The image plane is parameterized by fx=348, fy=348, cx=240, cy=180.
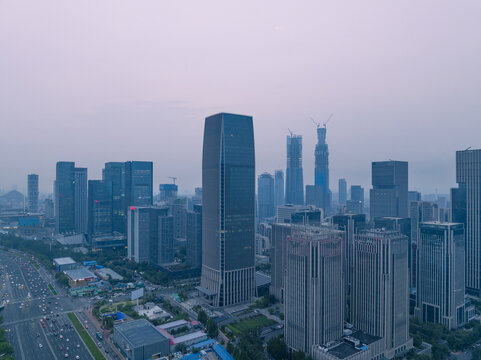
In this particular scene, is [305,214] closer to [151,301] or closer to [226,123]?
[226,123]

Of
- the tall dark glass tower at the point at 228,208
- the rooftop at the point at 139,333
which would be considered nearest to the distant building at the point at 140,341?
the rooftop at the point at 139,333

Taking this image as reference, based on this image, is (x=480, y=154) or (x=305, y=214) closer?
(x=480, y=154)

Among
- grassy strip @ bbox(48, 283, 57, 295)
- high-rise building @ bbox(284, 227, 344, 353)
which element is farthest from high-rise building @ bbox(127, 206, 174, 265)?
high-rise building @ bbox(284, 227, 344, 353)

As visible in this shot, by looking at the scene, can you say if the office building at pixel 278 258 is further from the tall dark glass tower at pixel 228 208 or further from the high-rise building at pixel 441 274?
the high-rise building at pixel 441 274

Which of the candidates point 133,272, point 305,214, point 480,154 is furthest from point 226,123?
point 480,154

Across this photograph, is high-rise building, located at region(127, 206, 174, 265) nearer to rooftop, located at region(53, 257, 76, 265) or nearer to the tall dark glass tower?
rooftop, located at region(53, 257, 76, 265)

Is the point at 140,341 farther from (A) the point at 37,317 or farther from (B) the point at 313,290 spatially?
(A) the point at 37,317
